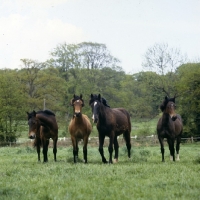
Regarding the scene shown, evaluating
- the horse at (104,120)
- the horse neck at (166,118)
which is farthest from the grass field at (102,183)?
the horse neck at (166,118)

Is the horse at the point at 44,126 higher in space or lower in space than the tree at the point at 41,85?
lower

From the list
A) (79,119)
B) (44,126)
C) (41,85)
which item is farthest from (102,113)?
(41,85)

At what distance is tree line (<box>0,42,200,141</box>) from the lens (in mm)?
47250

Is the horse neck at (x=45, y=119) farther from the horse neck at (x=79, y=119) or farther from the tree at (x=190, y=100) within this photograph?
the tree at (x=190, y=100)

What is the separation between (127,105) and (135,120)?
3.80m

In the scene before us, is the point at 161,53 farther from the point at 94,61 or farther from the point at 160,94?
the point at 94,61

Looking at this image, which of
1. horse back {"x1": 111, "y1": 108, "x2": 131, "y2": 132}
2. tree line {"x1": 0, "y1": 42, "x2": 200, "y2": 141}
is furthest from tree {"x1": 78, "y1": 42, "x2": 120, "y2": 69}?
horse back {"x1": 111, "y1": 108, "x2": 131, "y2": 132}

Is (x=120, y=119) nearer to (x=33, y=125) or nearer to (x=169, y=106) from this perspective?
(x=169, y=106)

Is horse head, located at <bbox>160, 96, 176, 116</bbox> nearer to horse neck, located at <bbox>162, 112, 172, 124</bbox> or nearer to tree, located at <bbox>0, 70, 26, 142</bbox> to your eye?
horse neck, located at <bbox>162, 112, 172, 124</bbox>

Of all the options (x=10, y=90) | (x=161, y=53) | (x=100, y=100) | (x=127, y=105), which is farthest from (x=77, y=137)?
(x=127, y=105)

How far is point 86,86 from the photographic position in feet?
175

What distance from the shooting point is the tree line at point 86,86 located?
47.2 metres

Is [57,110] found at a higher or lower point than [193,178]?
higher

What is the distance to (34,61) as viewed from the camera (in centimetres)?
5659
